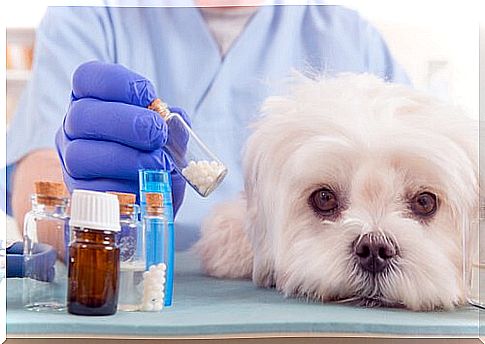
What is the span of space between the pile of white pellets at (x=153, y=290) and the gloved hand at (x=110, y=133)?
0.39 ft

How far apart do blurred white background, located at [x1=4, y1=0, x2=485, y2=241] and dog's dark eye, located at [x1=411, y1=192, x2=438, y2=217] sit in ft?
0.47

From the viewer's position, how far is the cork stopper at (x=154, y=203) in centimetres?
109

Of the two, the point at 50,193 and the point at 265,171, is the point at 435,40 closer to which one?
the point at 265,171

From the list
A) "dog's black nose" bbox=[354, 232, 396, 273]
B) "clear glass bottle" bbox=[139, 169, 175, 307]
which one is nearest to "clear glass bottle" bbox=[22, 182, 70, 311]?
"clear glass bottle" bbox=[139, 169, 175, 307]

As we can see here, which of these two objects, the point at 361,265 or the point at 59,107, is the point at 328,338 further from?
the point at 59,107

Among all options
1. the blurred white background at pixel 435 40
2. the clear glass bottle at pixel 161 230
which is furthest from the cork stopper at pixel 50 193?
the blurred white background at pixel 435 40

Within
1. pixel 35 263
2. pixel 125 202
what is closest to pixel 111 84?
pixel 125 202

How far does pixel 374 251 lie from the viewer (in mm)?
1082

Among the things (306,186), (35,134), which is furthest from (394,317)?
(35,134)

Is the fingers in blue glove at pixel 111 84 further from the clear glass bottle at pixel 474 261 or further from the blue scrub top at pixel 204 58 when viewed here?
the clear glass bottle at pixel 474 261

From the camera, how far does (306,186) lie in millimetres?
1120

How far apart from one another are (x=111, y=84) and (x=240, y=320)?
368mm

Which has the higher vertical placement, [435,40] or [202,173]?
[435,40]

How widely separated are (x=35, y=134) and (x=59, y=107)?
5 cm
